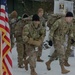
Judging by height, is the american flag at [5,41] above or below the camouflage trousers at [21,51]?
above

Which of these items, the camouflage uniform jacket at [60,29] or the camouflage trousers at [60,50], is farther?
the camouflage trousers at [60,50]

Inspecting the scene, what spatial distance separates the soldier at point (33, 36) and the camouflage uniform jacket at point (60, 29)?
0.46 metres

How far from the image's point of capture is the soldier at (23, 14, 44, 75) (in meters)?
9.53

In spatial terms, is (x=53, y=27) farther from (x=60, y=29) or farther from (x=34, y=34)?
(x=34, y=34)

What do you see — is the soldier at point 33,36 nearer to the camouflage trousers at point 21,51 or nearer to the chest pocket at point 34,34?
the chest pocket at point 34,34

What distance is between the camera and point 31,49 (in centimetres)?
970

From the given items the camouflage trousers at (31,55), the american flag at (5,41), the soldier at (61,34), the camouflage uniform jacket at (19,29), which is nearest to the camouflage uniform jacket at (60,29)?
the soldier at (61,34)

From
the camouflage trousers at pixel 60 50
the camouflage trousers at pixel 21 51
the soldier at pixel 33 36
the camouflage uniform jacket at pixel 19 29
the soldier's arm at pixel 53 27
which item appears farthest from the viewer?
the camouflage trousers at pixel 21 51

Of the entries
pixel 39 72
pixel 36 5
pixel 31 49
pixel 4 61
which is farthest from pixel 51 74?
pixel 36 5

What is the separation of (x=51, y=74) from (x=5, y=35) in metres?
3.31

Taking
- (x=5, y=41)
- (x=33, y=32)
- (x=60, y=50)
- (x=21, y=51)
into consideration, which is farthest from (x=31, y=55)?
(x=5, y=41)

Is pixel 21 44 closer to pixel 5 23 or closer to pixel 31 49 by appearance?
pixel 31 49

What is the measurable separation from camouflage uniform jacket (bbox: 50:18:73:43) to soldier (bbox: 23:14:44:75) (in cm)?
46

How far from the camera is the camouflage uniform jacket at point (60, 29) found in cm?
1007
